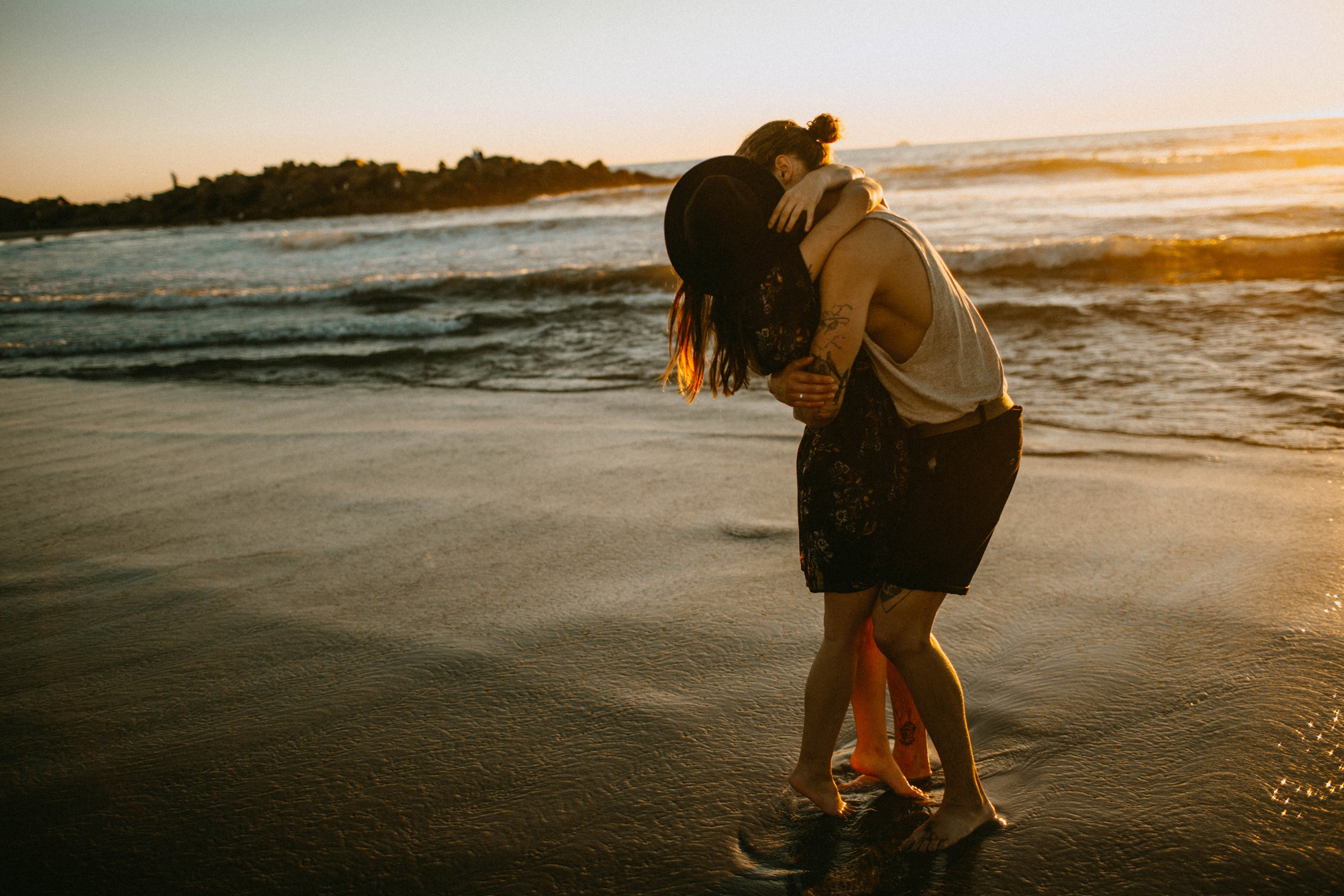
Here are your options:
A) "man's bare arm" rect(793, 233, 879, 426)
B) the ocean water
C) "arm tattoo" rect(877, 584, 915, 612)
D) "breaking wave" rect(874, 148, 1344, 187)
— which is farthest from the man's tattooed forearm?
"breaking wave" rect(874, 148, 1344, 187)

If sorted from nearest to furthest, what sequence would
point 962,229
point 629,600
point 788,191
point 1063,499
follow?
point 788,191
point 629,600
point 1063,499
point 962,229

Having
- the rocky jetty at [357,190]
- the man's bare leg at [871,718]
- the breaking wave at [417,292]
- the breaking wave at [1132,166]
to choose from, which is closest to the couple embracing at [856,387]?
the man's bare leg at [871,718]

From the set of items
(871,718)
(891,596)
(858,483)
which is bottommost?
(871,718)

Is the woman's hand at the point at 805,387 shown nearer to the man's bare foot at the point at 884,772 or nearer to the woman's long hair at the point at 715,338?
the woman's long hair at the point at 715,338

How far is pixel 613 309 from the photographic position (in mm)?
12078

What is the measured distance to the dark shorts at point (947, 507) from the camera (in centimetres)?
194

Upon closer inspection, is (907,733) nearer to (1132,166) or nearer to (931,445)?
(931,445)

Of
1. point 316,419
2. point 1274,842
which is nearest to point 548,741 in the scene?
point 1274,842

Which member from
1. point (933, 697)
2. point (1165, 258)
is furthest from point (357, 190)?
point (933, 697)

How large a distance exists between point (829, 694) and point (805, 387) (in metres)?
0.79

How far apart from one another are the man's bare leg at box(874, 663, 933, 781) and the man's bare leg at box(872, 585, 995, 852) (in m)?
0.25

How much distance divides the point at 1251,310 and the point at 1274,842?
27.2ft

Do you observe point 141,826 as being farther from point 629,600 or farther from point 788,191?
point 788,191

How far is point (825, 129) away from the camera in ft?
6.43
